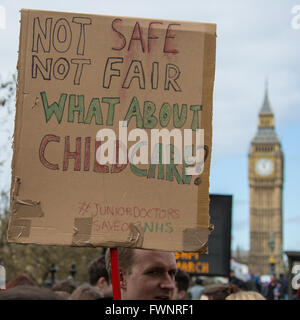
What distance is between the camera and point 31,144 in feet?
12.3

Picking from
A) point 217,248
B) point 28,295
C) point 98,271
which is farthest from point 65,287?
point 28,295

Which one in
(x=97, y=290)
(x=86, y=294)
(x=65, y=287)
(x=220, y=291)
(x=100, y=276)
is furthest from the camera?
(x=65, y=287)

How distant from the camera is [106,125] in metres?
3.80

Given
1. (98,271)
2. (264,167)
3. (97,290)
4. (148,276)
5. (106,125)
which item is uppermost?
(264,167)

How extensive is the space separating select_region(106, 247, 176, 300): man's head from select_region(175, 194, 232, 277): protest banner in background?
14.9 feet

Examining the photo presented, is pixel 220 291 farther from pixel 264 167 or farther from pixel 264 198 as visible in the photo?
pixel 264 167

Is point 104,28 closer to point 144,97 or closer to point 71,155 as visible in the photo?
point 144,97

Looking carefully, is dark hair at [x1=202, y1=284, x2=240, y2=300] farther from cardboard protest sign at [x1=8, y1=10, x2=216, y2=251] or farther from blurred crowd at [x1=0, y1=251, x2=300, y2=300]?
cardboard protest sign at [x1=8, y1=10, x2=216, y2=251]

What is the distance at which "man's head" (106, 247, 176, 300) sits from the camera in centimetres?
433

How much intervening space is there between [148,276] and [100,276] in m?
2.66

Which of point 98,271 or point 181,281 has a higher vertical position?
point 98,271

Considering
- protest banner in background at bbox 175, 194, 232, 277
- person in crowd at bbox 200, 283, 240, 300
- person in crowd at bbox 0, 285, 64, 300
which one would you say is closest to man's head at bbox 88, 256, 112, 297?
person in crowd at bbox 200, 283, 240, 300

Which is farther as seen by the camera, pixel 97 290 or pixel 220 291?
pixel 220 291

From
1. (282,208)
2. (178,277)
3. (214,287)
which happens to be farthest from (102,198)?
(282,208)
